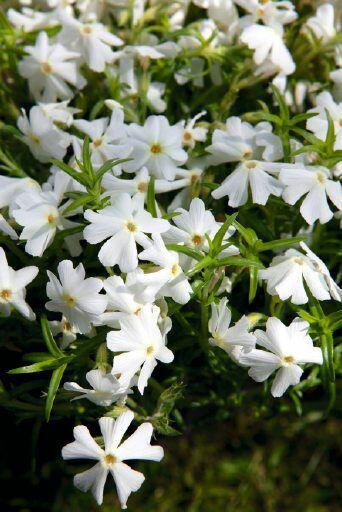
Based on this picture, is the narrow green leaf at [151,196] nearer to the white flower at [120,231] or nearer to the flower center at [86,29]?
the white flower at [120,231]

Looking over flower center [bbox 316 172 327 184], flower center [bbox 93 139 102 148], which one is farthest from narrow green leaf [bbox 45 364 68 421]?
flower center [bbox 316 172 327 184]

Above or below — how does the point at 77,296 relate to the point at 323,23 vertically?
below

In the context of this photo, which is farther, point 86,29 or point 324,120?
point 86,29

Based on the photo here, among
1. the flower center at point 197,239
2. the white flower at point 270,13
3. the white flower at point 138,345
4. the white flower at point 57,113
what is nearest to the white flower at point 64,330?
the white flower at point 138,345

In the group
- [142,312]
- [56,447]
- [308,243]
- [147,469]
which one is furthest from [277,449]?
[142,312]

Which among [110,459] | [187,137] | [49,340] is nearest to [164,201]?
[187,137]

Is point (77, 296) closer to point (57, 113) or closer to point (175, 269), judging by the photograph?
point (175, 269)
